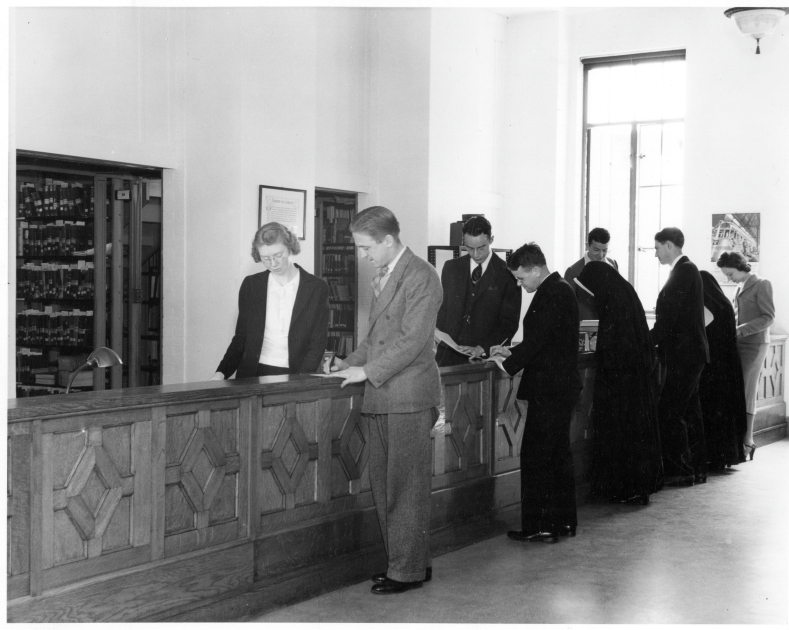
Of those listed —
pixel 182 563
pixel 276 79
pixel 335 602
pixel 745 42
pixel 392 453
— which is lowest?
pixel 335 602

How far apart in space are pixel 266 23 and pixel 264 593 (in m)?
4.83

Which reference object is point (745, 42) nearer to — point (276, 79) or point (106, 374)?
point (276, 79)

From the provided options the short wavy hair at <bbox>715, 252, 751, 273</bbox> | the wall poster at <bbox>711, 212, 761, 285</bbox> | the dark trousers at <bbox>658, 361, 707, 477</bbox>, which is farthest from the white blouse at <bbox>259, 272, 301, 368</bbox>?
the wall poster at <bbox>711, 212, 761, 285</bbox>

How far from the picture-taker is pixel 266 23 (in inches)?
285

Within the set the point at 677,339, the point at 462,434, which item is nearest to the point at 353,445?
the point at 462,434

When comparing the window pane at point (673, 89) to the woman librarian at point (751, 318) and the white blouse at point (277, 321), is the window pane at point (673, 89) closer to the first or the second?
the woman librarian at point (751, 318)

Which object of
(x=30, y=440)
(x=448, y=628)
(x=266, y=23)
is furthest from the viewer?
(x=266, y=23)

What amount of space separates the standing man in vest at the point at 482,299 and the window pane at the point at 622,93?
18.4ft

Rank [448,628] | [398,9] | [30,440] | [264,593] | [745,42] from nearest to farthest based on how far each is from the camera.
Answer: [30,440], [448,628], [264,593], [398,9], [745,42]

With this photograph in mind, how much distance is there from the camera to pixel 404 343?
3932 millimetres

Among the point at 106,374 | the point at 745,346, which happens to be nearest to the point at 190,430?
the point at 106,374

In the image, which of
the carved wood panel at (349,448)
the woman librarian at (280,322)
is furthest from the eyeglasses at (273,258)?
the carved wood panel at (349,448)

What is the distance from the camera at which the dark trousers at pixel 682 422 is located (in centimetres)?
662

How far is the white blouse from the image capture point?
445 centimetres
